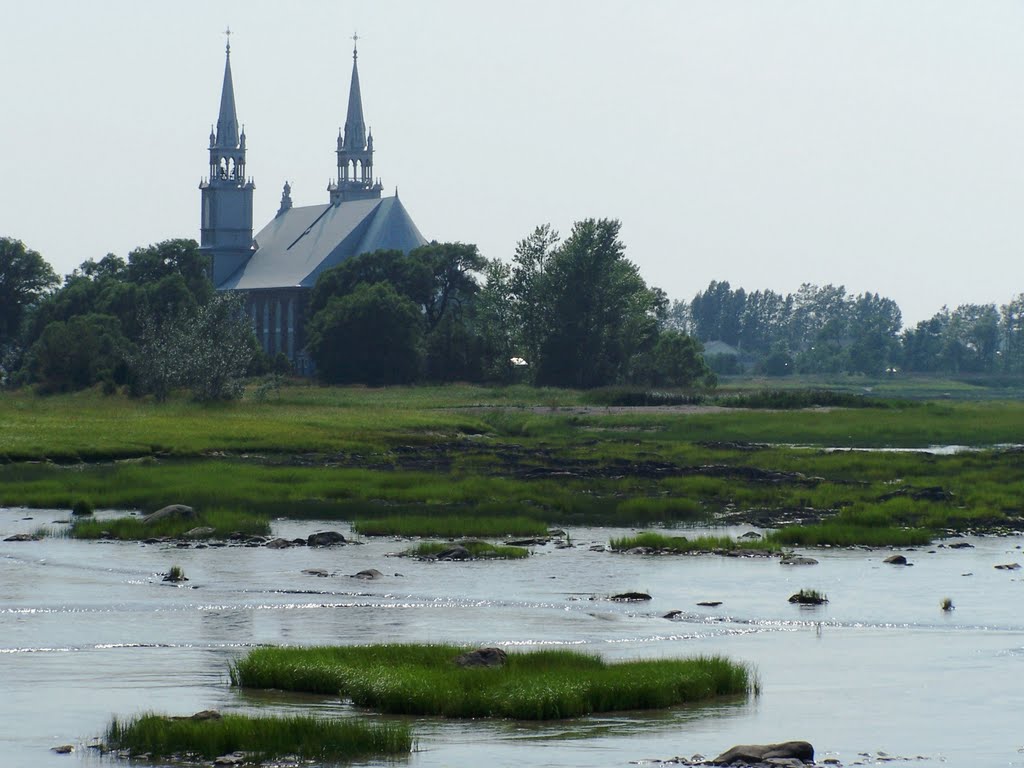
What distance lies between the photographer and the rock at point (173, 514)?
131 ft

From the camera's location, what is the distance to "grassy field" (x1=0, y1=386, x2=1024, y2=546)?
43.7 metres

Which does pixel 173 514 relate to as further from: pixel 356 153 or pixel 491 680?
pixel 356 153

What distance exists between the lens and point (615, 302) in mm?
122188

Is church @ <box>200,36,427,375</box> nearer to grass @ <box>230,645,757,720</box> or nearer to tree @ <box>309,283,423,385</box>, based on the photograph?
tree @ <box>309,283,423,385</box>

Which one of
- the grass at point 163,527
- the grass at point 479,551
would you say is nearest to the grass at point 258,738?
the grass at point 479,551

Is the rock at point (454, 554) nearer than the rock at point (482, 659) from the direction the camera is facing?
No

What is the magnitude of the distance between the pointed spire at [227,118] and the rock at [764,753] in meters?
158

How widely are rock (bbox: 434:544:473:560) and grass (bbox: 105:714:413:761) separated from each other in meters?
16.9

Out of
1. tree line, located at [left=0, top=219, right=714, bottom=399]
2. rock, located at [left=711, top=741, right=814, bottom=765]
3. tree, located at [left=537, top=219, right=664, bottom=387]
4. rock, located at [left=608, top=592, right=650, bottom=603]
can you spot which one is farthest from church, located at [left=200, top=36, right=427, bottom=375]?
rock, located at [left=711, top=741, right=814, bottom=765]

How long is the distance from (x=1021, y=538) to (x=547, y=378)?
82256 mm

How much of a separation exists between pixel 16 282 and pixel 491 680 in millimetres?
127470

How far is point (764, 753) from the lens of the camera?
17500 mm

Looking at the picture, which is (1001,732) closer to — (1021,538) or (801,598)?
(801,598)

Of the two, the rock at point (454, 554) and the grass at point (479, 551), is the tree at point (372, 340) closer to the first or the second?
the grass at point (479, 551)
